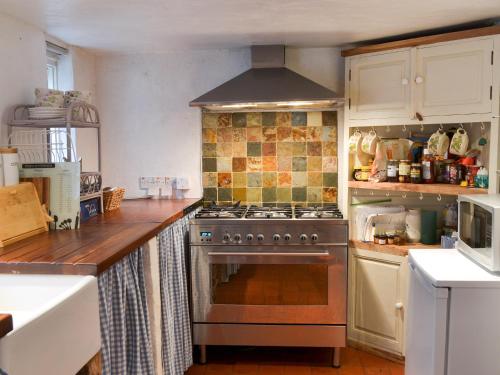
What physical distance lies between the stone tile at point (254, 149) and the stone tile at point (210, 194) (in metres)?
0.37

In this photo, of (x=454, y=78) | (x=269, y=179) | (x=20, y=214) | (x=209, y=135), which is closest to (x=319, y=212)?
(x=269, y=179)

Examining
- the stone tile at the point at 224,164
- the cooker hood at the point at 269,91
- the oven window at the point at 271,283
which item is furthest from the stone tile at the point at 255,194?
the oven window at the point at 271,283

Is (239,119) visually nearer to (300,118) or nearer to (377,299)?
(300,118)

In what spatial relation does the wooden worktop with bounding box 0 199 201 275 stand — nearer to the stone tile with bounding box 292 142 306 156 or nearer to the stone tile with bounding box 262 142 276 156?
the stone tile with bounding box 262 142 276 156

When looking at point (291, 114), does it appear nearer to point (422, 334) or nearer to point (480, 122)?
point (480, 122)

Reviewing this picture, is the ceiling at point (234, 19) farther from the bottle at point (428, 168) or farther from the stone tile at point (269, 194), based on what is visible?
the stone tile at point (269, 194)

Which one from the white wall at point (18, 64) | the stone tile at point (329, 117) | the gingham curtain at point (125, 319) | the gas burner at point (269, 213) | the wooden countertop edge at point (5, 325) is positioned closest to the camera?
the wooden countertop edge at point (5, 325)

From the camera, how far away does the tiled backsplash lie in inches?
126

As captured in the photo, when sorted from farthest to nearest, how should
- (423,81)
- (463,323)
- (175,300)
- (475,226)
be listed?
(423,81), (175,300), (475,226), (463,323)

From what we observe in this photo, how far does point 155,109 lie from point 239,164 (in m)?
0.72

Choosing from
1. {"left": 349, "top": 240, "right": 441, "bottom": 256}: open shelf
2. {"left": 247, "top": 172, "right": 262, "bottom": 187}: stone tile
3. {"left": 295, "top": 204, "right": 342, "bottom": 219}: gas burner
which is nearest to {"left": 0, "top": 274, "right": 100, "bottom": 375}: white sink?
{"left": 295, "top": 204, "right": 342, "bottom": 219}: gas burner

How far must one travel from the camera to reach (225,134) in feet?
10.7

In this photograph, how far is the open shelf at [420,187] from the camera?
2494mm

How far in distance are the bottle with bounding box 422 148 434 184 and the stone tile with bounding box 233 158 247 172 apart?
119 cm
